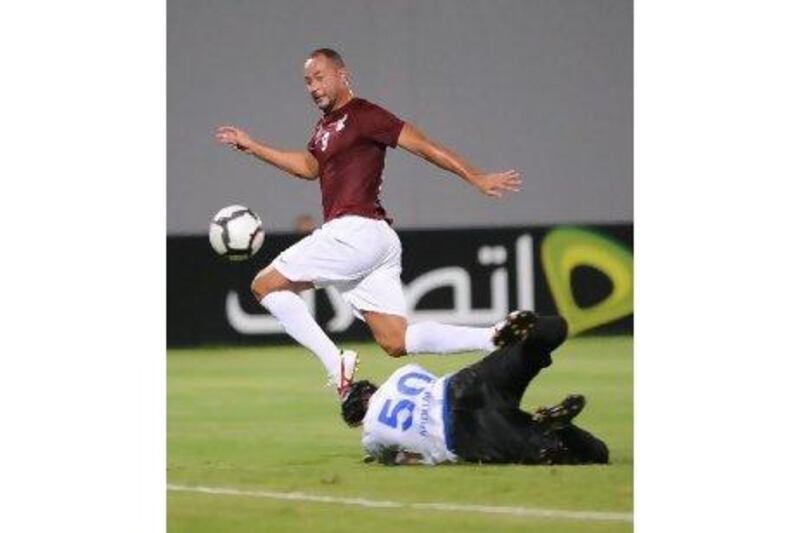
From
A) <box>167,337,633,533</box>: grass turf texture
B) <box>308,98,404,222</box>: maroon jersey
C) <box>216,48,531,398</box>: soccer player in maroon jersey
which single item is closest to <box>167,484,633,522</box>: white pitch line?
<box>167,337,633,533</box>: grass turf texture

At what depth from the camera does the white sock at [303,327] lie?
4.11m

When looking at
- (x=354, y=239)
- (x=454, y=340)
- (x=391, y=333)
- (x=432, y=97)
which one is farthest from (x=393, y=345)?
(x=432, y=97)

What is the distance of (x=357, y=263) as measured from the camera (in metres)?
4.10

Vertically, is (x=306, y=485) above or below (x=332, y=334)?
below

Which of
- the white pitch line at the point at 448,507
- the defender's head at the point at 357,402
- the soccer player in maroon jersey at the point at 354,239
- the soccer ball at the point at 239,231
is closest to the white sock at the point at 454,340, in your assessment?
the soccer player in maroon jersey at the point at 354,239

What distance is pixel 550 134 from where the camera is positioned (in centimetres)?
412

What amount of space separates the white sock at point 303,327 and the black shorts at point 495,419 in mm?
343

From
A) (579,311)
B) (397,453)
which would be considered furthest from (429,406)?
(579,311)

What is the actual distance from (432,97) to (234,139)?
0.56 meters

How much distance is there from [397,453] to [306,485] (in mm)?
263

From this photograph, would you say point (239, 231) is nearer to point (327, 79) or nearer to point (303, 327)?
point (303, 327)

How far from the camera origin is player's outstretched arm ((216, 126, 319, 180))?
414 cm

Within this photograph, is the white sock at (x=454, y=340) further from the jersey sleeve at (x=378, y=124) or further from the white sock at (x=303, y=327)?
the jersey sleeve at (x=378, y=124)

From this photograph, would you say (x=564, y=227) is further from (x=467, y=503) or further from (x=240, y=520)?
(x=240, y=520)
